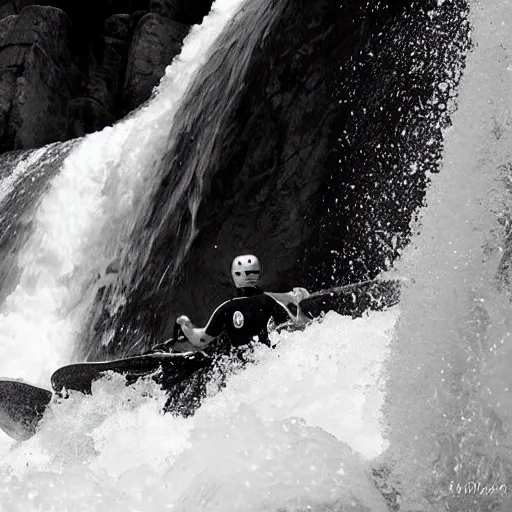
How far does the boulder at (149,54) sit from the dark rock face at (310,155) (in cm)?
771

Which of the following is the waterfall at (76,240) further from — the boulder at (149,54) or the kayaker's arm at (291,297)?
the boulder at (149,54)

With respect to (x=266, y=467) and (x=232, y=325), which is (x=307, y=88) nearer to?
(x=232, y=325)

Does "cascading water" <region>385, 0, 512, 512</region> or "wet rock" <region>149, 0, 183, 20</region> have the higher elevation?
"wet rock" <region>149, 0, 183, 20</region>

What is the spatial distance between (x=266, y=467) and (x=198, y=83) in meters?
9.08

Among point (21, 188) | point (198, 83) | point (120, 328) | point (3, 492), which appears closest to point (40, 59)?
point (21, 188)

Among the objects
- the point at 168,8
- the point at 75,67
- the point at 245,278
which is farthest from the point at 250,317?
the point at 168,8

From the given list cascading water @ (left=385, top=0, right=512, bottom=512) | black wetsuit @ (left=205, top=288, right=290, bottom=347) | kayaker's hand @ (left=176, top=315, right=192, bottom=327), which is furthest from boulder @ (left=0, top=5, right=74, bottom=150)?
cascading water @ (left=385, top=0, right=512, bottom=512)

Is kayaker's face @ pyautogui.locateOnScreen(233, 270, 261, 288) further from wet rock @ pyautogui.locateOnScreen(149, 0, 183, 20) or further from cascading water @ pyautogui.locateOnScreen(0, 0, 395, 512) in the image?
wet rock @ pyautogui.locateOnScreen(149, 0, 183, 20)

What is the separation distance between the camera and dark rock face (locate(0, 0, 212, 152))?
17453mm

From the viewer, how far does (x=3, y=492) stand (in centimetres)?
Answer: 304

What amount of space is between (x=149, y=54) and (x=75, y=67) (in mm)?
1993

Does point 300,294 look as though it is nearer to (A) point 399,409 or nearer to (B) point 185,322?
(B) point 185,322

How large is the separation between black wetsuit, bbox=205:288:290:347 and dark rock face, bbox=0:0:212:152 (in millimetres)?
11974

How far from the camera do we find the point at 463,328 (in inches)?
120
